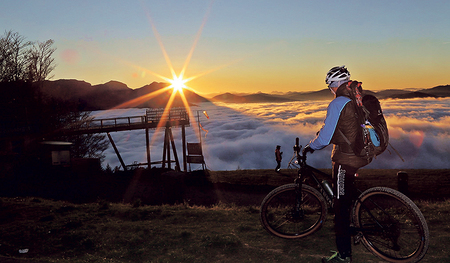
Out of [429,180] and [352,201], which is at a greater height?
[352,201]

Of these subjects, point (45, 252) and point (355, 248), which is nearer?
point (355, 248)

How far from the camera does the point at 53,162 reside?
71.7 ft

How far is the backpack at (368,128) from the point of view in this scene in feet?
12.2

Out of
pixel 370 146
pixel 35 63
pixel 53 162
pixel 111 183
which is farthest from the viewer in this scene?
pixel 35 63

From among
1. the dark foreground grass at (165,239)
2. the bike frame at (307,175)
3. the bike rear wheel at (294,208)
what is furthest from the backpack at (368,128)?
the dark foreground grass at (165,239)

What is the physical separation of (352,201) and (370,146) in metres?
0.76

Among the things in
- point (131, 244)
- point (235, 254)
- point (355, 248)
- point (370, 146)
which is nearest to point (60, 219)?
point (131, 244)

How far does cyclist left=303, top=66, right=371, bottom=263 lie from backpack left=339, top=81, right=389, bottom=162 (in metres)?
0.05

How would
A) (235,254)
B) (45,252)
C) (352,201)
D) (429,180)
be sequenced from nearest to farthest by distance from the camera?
(352,201) < (235,254) < (45,252) < (429,180)

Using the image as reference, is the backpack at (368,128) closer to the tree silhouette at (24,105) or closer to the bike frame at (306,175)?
the bike frame at (306,175)

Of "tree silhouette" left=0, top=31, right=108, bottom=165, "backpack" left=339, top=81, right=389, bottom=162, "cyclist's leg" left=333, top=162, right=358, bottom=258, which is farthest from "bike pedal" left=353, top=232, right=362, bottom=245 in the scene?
"tree silhouette" left=0, top=31, right=108, bottom=165

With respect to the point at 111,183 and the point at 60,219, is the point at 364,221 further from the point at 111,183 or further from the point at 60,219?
the point at 111,183

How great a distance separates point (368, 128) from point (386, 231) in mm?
1386

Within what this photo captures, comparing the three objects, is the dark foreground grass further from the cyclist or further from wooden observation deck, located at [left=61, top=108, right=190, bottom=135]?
wooden observation deck, located at [left=61, top=108, right=190, bottom=135]
